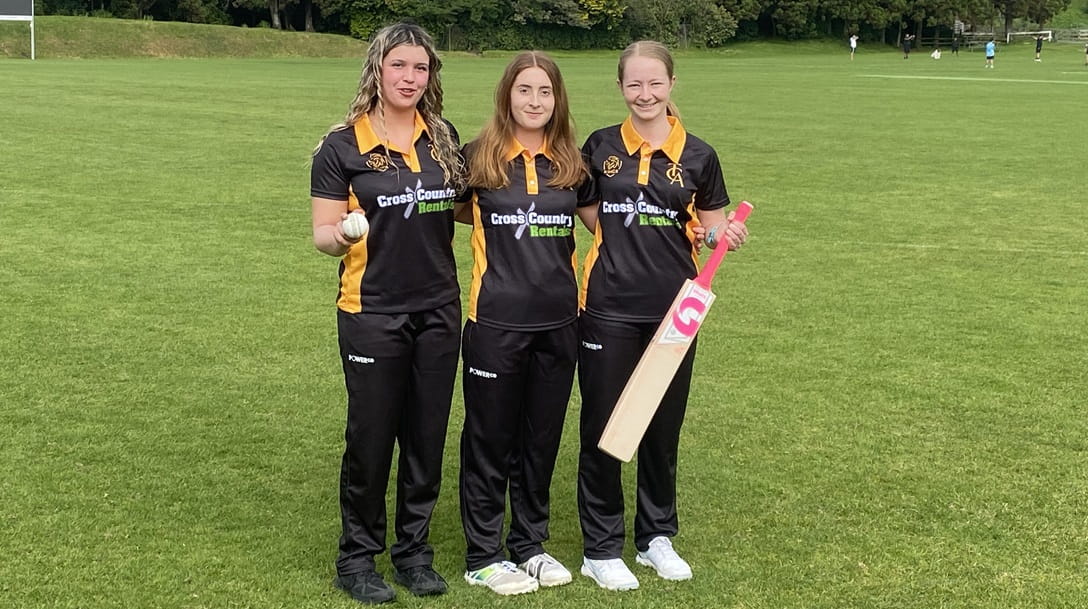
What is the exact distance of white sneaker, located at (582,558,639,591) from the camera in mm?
3787

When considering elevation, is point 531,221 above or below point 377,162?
below

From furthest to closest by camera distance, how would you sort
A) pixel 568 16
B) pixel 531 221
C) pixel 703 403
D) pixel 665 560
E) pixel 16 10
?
pixel 568 16 → pixel 16 10 → pixel 703 403 → pixel 665 560 → pixel 531 221

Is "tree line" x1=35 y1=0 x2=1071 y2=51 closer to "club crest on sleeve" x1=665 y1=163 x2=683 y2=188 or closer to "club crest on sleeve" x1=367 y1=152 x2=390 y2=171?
"club crest on sleeve" x1=665 y1=163 x2=683 y2=188

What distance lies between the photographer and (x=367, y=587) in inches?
144

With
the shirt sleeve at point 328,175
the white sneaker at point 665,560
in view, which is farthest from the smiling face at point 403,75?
the white sneaker at point 665,560

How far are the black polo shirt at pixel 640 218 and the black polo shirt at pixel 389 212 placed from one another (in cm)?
53

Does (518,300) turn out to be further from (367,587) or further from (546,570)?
(367,587)

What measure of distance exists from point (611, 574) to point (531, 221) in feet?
4.15

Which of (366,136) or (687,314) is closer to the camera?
(366,136)

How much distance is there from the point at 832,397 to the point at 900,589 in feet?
7.04

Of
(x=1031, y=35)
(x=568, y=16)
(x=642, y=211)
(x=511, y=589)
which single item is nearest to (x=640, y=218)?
(x=642, y=211)

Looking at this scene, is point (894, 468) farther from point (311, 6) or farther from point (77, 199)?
point (311, 6)

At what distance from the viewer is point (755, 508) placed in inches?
178

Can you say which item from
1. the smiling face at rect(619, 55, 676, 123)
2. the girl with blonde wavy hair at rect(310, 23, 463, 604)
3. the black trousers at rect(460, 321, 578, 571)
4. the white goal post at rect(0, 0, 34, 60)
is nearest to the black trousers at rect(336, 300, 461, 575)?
the girl with blonde wavy hair at rect(310, 23, 463, 604)
